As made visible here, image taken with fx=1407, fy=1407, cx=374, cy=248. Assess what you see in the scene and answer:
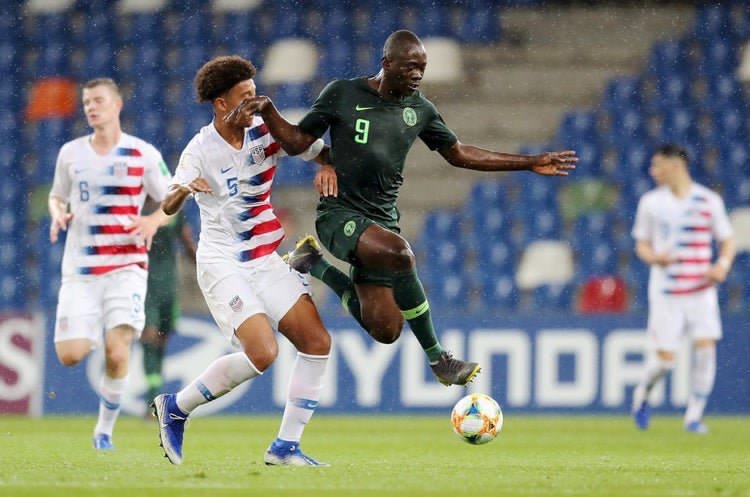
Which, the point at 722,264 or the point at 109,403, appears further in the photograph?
the point at 722,264

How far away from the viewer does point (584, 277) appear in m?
13.1

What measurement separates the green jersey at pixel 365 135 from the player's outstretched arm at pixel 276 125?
6cm

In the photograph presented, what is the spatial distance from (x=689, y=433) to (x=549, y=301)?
10.7ft

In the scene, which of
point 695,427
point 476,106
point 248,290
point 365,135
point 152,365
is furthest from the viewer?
point 476,106

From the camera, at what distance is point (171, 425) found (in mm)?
6496

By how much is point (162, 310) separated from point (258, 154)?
169 inches

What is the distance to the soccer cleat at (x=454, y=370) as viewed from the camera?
650cm

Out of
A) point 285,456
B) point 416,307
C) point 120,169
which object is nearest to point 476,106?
point 120,169

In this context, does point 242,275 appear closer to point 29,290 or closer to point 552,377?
point 552,377

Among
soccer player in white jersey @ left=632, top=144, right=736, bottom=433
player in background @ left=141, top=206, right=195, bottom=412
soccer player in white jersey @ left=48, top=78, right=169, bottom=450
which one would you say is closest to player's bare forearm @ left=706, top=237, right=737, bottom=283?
soccer player in white jersey @ left=632, top=144, right=736, bottom=433

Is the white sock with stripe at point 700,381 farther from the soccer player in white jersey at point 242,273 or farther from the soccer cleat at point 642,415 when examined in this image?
the soccer player in white jersey at point 242,273

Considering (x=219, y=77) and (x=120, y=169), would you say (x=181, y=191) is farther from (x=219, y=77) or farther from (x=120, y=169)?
(x=120, y=169)

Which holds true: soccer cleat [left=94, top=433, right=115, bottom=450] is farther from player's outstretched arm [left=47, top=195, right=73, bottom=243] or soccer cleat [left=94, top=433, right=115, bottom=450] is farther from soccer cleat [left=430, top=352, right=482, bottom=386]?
soccer cleat [left=430, top=352, right=482, bottom=386]

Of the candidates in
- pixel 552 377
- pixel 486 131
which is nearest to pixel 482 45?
pixel 486 131
